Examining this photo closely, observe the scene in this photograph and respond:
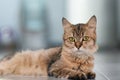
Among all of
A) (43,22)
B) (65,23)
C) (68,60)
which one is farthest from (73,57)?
(43,22)

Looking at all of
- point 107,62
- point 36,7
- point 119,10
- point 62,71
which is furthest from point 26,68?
point 119,10

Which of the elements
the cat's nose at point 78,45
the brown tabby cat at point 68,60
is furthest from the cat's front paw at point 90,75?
the cat's nose at point 78,45

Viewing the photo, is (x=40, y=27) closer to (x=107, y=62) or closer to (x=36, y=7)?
(x=36, y=7)

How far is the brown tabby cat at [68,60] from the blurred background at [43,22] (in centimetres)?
9

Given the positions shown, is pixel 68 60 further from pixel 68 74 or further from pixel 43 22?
pixel 43 22

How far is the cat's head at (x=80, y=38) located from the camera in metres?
1.15

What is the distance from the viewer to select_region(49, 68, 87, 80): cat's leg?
112 centimetres

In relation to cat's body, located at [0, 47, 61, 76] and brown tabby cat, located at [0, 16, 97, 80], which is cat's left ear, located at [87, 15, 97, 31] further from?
cat's body, located at [0, 47, 61, 76]

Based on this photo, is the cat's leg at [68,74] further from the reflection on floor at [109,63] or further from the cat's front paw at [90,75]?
the reflection on floor at [109,63]

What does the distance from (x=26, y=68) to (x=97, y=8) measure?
1.32 feet

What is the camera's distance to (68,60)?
3.89 ft

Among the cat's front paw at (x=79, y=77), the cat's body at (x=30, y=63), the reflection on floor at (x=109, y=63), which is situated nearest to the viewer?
the cat's front paw at (x=79, y=77)

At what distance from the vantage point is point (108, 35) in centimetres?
139

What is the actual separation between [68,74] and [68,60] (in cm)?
7
